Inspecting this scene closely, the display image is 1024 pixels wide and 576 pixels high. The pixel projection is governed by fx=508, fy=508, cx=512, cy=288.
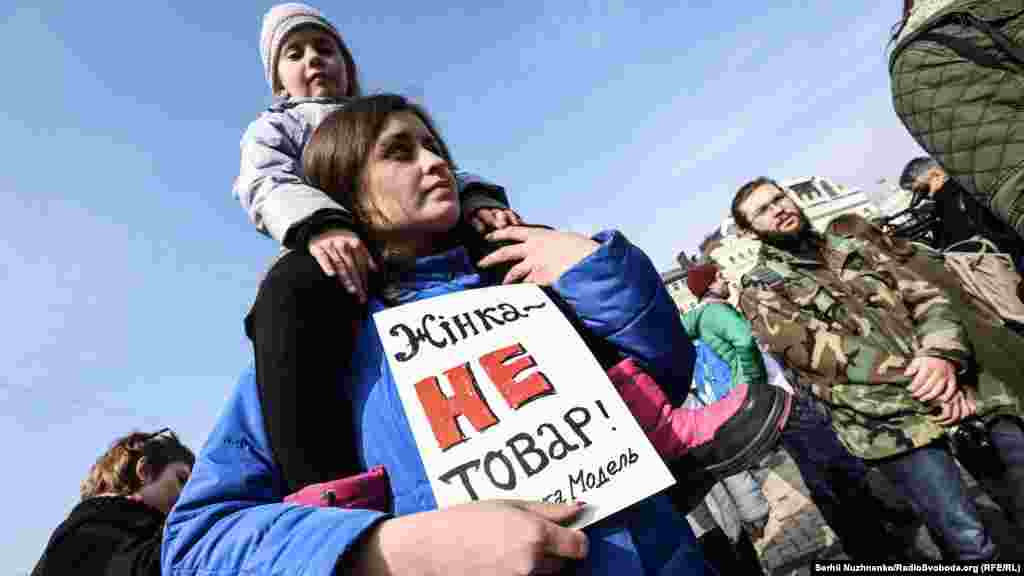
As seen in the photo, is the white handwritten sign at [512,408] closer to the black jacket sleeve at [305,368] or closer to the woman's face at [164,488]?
the black jacket sleeve at [305,368]

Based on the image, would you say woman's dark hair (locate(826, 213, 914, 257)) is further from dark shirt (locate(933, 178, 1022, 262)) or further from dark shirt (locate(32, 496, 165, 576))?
dark shirt (locate(32, 496, 165, 576))

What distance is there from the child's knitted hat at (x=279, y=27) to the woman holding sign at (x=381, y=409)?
3.20 ft

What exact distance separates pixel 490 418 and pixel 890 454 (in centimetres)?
237

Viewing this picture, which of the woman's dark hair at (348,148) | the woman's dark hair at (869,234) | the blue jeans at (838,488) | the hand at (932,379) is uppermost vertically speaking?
the woman's dark hair at (348,148)

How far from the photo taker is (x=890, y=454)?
2.39 meters

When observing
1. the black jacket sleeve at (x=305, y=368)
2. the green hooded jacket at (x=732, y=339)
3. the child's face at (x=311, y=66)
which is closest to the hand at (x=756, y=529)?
→ the green hooded jacket at (x=732, y=339)

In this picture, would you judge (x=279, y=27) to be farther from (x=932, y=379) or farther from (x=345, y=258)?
(x=932, y=379)

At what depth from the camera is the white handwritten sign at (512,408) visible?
904mm

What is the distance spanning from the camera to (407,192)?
1324 mm

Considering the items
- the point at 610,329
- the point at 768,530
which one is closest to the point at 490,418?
the point at 610,329

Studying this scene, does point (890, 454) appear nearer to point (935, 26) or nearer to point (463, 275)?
point (935, 26)

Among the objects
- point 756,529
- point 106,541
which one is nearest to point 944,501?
point 756,529

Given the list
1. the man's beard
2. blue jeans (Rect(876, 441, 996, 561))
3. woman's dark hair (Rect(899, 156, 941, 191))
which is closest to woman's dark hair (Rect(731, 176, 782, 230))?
the man's beard

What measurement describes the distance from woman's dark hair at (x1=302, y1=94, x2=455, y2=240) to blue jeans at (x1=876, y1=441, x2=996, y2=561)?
2.66 meters
